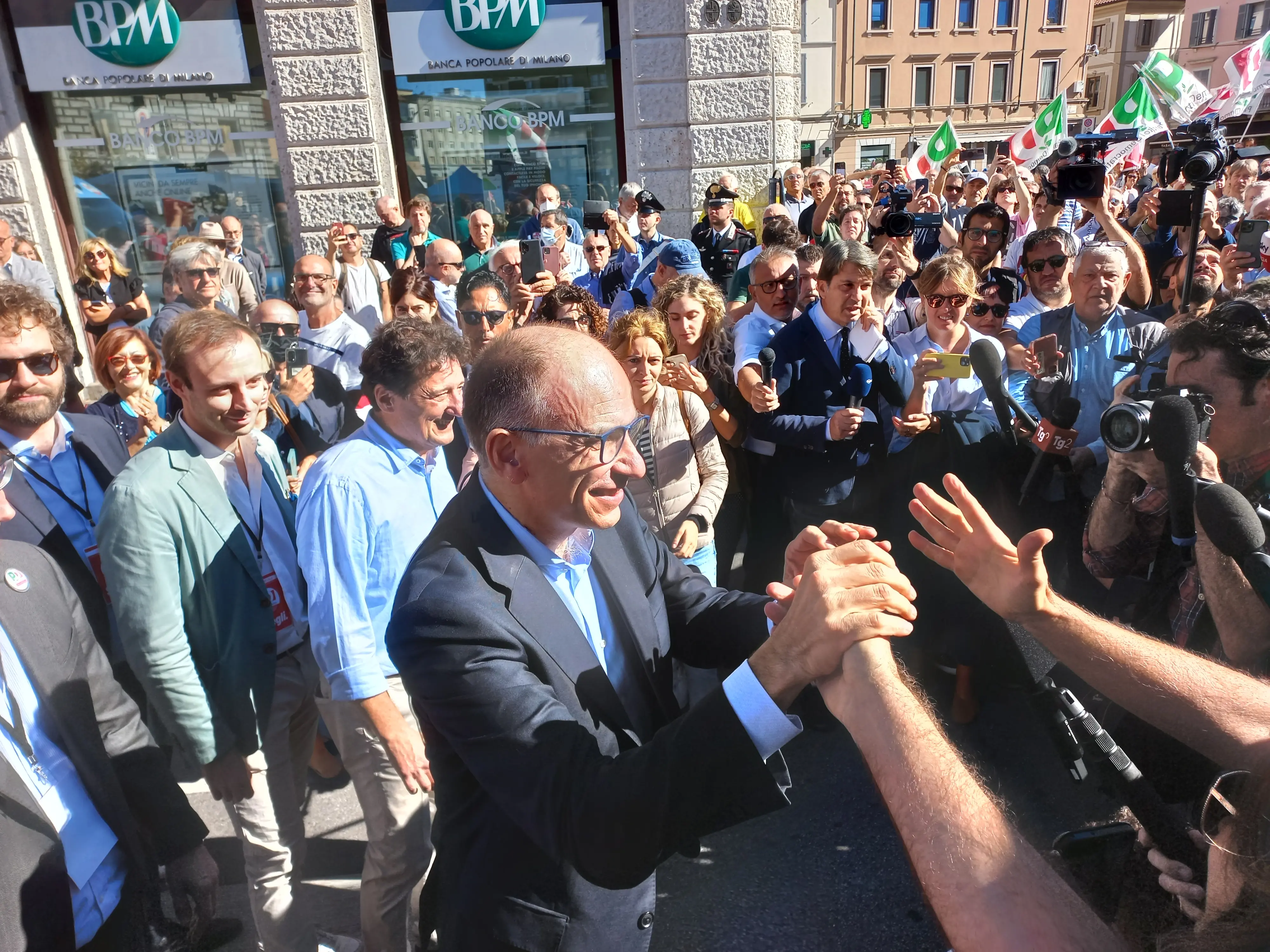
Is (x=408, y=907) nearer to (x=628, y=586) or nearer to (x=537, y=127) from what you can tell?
(x=628, y=586)

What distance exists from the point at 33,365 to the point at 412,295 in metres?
2.66

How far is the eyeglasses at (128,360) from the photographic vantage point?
346 cm

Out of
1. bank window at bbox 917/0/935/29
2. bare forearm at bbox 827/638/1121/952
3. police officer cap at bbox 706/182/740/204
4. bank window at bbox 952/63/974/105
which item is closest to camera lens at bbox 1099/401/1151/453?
bare forearm at bbox 827/638/1121/952

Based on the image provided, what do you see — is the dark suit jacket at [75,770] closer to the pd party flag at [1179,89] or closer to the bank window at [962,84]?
the pd party flag at [1179,89]

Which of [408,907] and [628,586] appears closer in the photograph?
[628,586]

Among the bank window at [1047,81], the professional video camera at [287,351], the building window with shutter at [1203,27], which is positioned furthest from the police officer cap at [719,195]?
the building window with shutter at [1203,27]

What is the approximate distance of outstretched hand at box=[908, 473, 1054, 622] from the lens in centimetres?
166

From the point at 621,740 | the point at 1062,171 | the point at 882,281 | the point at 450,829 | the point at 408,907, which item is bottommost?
the point at 408,907

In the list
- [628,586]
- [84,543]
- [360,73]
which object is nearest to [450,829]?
[628,586]

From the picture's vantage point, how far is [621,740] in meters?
1.52

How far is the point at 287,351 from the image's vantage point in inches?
153

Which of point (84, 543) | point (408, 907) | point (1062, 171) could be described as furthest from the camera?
point (1062, 171)

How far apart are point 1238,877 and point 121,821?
208 centimetres

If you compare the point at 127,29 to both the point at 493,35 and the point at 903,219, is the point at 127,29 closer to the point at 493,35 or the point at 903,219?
the point at 493,35
